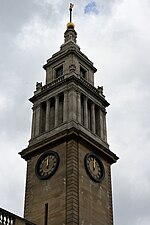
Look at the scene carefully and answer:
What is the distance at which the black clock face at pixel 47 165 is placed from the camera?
4844cm

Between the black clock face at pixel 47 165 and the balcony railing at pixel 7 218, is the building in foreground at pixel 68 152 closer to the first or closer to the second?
the black clock face at pixel 47 165

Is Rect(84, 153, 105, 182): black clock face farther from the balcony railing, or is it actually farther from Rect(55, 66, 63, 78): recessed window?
the balcony railing

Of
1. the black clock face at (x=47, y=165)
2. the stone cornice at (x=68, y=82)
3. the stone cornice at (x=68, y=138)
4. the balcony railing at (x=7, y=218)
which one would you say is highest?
Result: the stone cornice at (x=68, y=82)

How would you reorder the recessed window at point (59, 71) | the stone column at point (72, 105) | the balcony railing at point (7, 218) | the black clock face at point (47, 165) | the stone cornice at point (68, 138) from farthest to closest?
the recessed window at point (59, 71) < the stone column at point (72, 105) < the stone cornice at point (68, 138) < the black clock face at point (47, 165) < the balcony railing at point (7, 218)

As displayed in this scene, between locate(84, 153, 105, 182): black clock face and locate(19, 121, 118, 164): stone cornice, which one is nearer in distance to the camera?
locate(84, 153, 105, 182): black clock face

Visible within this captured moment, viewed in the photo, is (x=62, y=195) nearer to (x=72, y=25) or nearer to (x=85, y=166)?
(x=85, y=166)

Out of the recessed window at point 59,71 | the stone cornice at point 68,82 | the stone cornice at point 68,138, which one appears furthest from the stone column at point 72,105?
the recessed window at point 59,71

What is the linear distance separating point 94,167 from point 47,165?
4751mm

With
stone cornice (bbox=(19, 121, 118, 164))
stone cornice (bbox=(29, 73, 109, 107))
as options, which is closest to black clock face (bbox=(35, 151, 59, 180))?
stone cornice (bbox=(19, 121, 118, 164))

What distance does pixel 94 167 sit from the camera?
50031 millimetres

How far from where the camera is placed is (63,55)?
2339 inches

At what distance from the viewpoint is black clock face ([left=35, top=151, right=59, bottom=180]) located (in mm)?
48438

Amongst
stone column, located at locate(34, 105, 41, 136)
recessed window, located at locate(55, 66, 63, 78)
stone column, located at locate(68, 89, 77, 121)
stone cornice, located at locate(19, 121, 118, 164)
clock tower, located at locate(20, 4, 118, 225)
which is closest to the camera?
clock tower, located at locate(20, 4, 118, 225)

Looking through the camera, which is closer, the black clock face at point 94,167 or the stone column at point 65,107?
the black clock face at point 94,167
